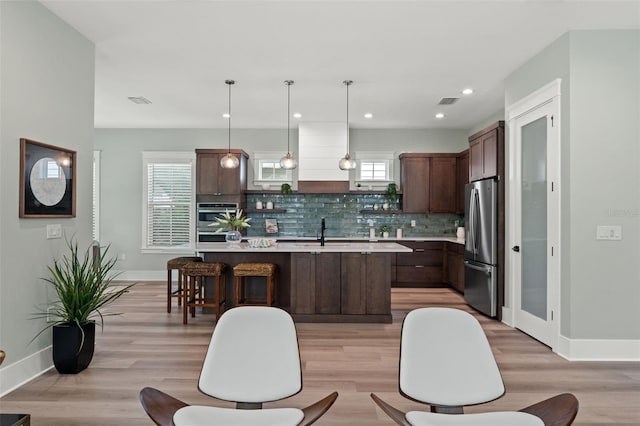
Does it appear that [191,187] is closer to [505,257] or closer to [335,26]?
[335,26]

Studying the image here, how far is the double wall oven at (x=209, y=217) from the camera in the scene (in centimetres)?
743

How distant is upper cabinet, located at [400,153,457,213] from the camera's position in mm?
7797

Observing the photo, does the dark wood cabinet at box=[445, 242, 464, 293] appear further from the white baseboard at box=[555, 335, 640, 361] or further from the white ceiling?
the white baseboard at box=[555, 335, 640, 361]

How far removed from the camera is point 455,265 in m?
7.05

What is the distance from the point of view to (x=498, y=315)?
5137 mm

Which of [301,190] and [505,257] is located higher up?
[301,190]

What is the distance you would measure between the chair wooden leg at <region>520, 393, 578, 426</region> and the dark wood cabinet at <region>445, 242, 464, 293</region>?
4.97m

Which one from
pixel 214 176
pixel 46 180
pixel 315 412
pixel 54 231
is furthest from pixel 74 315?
pixel 214 176

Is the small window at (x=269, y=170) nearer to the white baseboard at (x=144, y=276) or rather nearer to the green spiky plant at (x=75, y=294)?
the white baseboard at (x=144, y=276)

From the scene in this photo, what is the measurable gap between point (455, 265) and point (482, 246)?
1792 mm

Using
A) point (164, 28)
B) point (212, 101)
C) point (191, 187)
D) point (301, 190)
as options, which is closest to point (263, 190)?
point (301, 190)

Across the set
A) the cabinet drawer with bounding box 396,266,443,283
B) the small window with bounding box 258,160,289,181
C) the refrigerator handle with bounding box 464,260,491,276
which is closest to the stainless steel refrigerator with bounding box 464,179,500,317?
the refrigerator handle with bounding box 464,260,491,276

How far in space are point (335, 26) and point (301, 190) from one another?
3981 millimetres

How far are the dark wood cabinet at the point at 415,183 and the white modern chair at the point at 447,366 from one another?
5776 millimetres
